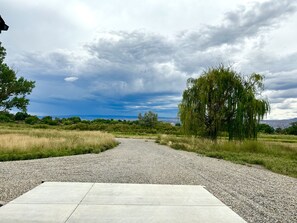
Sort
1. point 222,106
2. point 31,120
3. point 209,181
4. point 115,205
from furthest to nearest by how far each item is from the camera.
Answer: point 31,120 < point 222,106 < point 209,181 < point 115,205

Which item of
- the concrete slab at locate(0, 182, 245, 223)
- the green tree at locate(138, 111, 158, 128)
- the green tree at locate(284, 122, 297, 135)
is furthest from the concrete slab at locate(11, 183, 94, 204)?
the green tree at locate(284, 122, 297, 135)

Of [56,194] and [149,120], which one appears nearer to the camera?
[56,194]

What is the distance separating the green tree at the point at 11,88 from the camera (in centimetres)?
2817

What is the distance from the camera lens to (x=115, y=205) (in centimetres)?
500

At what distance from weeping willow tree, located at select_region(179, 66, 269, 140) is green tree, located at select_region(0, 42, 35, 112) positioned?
56.2 ft

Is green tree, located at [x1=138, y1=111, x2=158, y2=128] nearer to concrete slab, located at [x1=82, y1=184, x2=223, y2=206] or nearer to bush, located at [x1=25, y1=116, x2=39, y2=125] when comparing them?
bush, located at [x1=25, y1=116, x2=39, y2=125]

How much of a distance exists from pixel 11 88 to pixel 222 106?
67.9ft

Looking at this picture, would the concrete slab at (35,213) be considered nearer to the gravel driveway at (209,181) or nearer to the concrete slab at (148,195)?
the concrete slab at (148,195)

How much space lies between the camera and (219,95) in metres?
21.0

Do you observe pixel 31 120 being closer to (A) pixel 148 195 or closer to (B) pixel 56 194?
(B) pixel 56 194

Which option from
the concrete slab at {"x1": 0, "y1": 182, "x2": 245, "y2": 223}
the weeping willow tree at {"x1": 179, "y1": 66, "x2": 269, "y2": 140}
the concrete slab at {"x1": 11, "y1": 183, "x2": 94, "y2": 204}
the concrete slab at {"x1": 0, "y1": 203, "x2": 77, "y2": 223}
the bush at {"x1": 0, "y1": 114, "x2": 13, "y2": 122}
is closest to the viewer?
the concrete slab at {"x1": 0, "y1": 203, "x2": 77, "y2": 223}

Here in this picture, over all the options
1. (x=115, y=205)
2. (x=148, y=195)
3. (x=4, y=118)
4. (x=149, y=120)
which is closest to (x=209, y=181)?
(x=148, y=195)

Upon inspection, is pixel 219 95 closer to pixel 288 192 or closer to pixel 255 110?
pixel 255 110

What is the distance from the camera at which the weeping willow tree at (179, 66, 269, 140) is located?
20.2 meters
